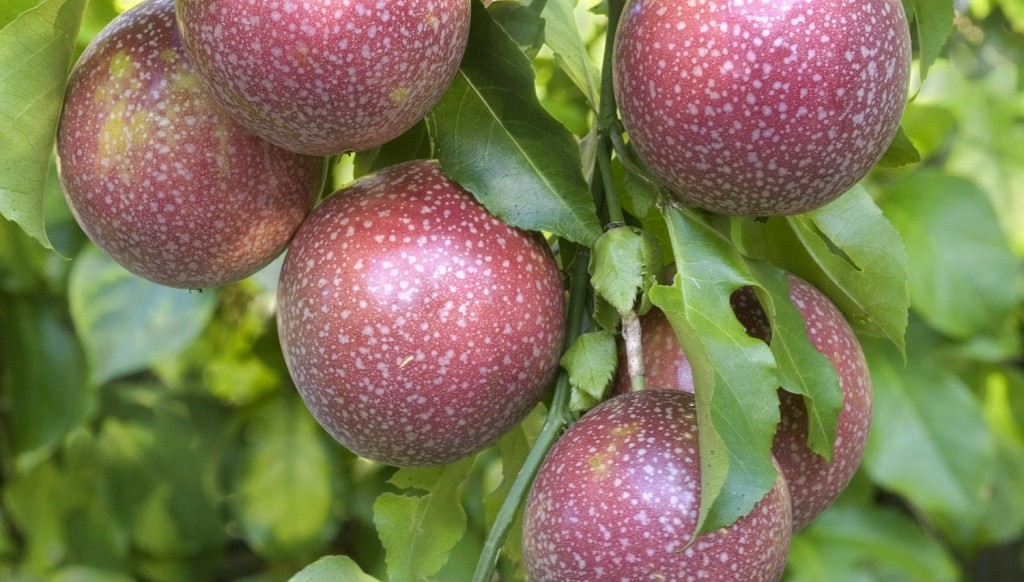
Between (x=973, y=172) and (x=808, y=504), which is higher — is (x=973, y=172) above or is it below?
below

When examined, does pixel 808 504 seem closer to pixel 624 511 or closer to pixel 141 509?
pixel 624 511

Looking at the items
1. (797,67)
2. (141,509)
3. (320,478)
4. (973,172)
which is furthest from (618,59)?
(141,509)

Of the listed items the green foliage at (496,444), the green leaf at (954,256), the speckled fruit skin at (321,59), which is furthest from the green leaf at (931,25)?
the green leaf at (954,256)

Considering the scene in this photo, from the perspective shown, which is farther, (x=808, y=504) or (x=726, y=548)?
(x=808, y=504)

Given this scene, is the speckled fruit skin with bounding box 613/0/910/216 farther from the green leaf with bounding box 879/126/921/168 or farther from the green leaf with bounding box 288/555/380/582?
the green leaf with bounding box 288/555/380/582

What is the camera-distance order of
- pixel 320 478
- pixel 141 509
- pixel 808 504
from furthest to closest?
1. pixel 141 509
2. pixel 320 478
3. pixel 808 504

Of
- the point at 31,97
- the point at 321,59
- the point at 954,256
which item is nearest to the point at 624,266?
the point at 321,59

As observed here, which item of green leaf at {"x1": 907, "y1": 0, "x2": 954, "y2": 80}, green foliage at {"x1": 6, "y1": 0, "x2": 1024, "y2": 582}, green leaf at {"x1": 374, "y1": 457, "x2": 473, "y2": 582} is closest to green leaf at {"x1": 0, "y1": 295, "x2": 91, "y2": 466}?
green foliage at {"x1": 6, "y1": 0, "x2": 1024, "y2": 582}
